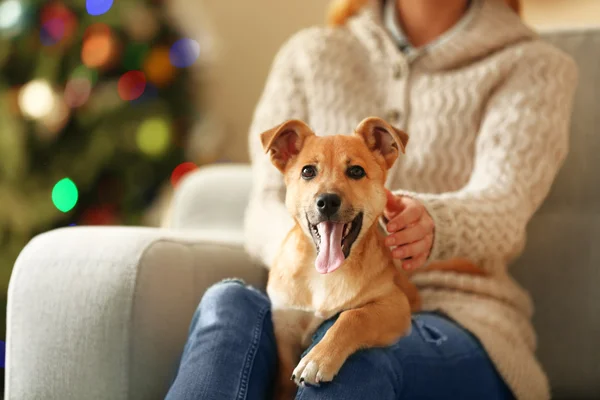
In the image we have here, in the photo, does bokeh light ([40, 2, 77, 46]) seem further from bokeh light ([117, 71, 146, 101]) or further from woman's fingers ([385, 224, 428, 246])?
woman's fingers ([385, 224, 428, 246])

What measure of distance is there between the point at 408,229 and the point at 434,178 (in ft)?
1.05

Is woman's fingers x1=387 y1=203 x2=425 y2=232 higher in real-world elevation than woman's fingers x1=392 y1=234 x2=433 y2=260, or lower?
higher

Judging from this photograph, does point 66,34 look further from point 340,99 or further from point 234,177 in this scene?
point 340,99

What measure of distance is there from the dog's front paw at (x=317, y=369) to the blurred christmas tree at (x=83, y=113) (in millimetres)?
1562

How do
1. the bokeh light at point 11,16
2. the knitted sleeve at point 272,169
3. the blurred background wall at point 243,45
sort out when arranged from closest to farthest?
the knitted sleeve at point 272,169 < the bokeh light at point 11,16 < the blurred background wall at point 243,45

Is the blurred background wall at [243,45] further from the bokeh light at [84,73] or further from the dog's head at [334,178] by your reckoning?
the dog's head at [334,178]

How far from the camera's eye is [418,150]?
1.38 metres

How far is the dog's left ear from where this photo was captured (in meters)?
1.06

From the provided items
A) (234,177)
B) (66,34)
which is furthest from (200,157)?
(234,177)

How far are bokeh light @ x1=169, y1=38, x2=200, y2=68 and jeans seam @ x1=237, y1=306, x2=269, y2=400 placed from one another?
1.62 m

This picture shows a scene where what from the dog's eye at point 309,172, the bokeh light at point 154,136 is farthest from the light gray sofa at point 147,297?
the bokeh light at point 154,136

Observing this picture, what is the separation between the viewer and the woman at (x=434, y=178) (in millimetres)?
1039

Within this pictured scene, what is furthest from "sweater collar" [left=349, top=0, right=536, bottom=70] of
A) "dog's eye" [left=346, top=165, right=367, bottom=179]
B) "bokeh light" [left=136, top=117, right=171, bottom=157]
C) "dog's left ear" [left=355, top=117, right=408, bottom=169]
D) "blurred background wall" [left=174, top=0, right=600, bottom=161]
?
"blurred background wall" [left=174, top=0, right=600, bottom=161]

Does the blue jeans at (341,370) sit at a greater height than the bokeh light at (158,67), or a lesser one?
lesser
